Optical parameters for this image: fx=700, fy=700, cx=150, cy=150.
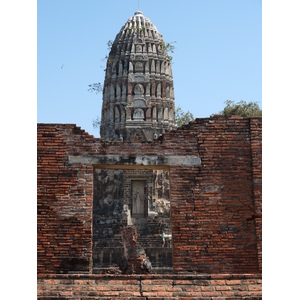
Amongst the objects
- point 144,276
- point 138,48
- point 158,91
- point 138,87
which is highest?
point 138,48

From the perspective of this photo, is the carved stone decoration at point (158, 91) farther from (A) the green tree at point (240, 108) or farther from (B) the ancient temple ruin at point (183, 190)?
(B) the ancient temple ruin at point (183, 190)

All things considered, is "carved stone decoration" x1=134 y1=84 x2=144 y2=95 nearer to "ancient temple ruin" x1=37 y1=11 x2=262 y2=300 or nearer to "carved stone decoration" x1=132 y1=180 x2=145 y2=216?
"carved stone decoration" x1=132 y1=180 x2=145 y2=216

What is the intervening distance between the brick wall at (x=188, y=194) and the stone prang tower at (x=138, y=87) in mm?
28664

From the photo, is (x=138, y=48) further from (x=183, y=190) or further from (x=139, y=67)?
(x=183, y=190)

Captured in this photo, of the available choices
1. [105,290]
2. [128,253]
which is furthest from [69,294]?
[128,253]

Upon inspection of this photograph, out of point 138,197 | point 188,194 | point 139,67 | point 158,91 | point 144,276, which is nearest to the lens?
point 144,276

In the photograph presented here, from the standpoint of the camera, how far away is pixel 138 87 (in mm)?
42469

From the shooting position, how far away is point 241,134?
12617mm

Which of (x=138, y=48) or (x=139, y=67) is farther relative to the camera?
(x=138, y=48)

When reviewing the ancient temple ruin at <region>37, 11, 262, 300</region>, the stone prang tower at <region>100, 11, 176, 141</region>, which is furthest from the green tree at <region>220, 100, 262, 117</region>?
the ancient temple ruin at <region>37, 11, 262, 300</region>

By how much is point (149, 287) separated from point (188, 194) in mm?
3690

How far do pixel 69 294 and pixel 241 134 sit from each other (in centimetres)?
512

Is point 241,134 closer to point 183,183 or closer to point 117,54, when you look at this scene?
point 183,183

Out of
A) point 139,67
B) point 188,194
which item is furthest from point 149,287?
point 139,67
